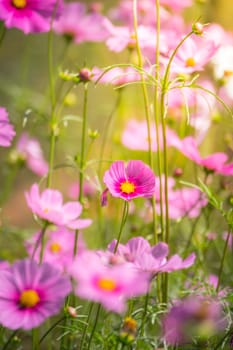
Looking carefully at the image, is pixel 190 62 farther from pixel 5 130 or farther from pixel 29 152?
pixel 29 152

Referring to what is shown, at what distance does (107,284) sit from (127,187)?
17cm

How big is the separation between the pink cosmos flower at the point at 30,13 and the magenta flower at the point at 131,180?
0.78 feet

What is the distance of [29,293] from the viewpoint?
57 cm

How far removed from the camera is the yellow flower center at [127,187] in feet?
2.20

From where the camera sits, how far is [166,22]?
119 centimetres

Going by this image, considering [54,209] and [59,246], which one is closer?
[54,209]

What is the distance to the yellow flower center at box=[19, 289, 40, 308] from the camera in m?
0.56

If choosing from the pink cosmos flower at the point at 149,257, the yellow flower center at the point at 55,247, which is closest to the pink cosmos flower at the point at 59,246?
the yellow flower center at the point at 55,247

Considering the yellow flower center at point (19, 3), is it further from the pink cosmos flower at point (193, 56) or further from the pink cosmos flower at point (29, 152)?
the pink cosmos flower at point (29, 152)

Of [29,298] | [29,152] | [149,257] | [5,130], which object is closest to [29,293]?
[29,298]

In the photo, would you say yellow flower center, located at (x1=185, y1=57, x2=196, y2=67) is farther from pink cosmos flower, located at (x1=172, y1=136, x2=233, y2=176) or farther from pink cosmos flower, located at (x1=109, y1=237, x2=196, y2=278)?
pink cosmos flower, located at (x1=109, y1=237, x2=196, y2=278)

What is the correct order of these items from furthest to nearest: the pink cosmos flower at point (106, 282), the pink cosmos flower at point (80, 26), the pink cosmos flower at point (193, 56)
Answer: the pink cosmos flower at point (80, 26), the pink cosmos flower at point (193, 56), the pink cosmos flower at point (106, 282)

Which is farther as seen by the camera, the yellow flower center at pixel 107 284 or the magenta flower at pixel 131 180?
the magenta flower at pixel 131 180

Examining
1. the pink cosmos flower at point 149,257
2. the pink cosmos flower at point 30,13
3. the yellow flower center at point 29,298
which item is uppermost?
the pink cosmos flower at point 30,13
